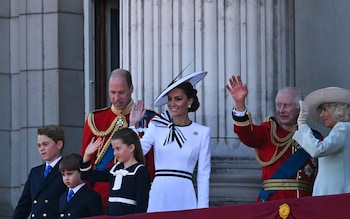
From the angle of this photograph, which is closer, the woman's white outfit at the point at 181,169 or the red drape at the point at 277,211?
the red drape at the point at 277,211

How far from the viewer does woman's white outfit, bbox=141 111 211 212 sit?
11.3 metres

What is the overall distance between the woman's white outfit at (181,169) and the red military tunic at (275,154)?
338 mm

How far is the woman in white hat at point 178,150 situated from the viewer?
1127 centimetres

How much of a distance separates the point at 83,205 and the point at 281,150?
5.07ft

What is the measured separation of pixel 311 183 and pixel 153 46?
6.16ft

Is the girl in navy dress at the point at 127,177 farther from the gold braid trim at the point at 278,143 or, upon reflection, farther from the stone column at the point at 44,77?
the stone column at the point at 44,77

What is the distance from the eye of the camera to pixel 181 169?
11312 mm

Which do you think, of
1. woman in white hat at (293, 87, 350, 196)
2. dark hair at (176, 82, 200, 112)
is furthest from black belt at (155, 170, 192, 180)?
woman in white hat at (293, 87, 350, 196)

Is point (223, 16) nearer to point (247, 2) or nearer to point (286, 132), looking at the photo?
point (247, 2)

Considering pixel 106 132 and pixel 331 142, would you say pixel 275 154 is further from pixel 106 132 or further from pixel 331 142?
pixel 106 132

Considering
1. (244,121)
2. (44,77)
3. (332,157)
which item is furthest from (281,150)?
(44,77)

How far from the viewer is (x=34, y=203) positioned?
11.9 metres

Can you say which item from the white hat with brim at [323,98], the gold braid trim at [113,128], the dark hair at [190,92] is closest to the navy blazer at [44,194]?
the gold braid trim at [113,128]

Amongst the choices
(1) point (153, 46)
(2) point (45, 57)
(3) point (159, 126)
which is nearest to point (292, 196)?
(3) point (159, 126)
